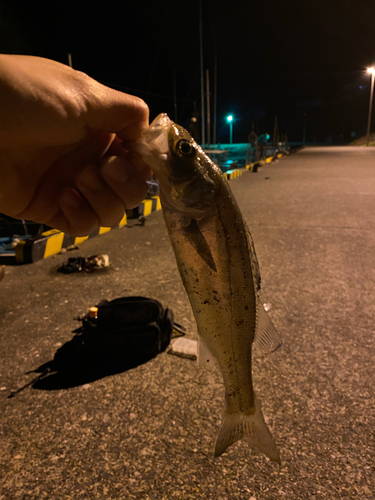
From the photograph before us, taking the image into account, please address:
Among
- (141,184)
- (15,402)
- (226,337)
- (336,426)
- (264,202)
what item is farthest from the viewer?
(264,202)

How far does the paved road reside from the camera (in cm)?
207

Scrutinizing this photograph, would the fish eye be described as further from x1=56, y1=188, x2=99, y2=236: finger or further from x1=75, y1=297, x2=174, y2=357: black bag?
x1=75, y1=297, x2=174, y2=357: black bag

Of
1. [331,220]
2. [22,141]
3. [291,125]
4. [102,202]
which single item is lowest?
[331,220]

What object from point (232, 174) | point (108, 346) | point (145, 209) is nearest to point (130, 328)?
point (108, 346)

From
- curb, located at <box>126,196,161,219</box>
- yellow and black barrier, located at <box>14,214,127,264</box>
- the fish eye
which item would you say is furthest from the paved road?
curb, located at <box>126,196,161,219</box>

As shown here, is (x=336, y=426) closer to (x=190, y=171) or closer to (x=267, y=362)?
(x=267, y=362)

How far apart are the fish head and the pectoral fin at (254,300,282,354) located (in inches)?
22.4

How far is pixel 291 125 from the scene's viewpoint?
8288 centimetres

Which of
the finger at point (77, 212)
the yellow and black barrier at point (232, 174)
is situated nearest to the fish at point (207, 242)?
the finger at point (77, 212)

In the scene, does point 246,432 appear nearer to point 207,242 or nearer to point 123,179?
point 207,242

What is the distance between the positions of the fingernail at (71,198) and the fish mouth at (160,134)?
0.75 metres

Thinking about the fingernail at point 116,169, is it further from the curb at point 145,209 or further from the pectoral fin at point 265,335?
the curb at point 145,209

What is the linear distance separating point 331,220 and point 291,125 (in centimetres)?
8394

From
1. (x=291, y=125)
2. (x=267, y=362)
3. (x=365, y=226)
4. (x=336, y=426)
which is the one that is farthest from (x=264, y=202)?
(x=291, y=125)
